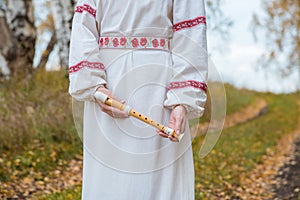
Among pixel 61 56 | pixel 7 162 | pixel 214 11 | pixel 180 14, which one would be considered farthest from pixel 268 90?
pixel 180 14

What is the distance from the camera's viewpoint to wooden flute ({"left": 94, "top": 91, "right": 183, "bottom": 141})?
2.03m

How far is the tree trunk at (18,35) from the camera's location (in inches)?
307

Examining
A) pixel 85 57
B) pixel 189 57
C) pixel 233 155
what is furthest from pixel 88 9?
pixel 233 155

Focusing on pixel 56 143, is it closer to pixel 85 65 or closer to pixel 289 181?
pixel 289 181

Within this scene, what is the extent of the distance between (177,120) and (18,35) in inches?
257

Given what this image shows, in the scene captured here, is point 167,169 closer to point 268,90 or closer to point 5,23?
point 5,23

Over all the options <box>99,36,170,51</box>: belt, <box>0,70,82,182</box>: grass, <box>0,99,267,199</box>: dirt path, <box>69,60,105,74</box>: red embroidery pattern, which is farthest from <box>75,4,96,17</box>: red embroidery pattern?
<box>0,70,82,182</box>: grass

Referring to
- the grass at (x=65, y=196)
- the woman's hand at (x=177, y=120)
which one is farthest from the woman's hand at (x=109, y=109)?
the grass at (x=65, y=196)

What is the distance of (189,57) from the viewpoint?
7.06 feet

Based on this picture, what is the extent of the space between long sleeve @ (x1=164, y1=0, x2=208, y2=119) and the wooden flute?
0.47 feet

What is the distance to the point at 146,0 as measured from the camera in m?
2.15

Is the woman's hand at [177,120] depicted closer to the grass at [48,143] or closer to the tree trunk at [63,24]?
the grass at [48,143]

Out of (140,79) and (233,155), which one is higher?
(140,79)

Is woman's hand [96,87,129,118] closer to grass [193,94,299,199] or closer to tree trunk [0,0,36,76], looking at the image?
grass [193,94,299,199]
